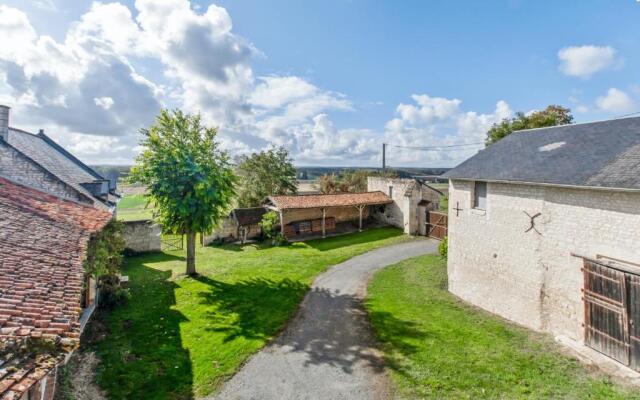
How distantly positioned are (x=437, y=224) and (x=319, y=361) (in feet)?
61.8

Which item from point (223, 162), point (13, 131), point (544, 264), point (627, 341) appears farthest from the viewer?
point (13, 131)

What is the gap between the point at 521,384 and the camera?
24.5 ft

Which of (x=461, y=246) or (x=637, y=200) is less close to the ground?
(x=637, y=200)

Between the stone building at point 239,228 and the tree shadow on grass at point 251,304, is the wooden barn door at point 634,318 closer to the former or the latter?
the tree shadow on grass at point 251,304

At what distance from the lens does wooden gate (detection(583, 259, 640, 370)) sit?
26.1ft

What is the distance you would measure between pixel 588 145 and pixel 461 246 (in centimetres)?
594

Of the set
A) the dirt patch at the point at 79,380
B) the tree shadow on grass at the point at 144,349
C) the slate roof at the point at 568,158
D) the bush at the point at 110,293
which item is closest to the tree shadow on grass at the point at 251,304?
the tree shadow on grass at the point at 144,349

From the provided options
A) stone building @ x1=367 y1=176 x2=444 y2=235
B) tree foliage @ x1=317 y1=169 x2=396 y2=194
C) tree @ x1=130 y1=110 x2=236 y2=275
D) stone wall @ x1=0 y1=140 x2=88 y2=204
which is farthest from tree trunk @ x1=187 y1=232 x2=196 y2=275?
tree foliage @ x1=317 y1=169 x2=396 y2=194

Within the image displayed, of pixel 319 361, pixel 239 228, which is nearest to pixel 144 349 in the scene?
pixel 319 361

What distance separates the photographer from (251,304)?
1298 centimetres

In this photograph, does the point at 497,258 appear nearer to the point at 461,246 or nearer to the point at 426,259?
the point at 461,246

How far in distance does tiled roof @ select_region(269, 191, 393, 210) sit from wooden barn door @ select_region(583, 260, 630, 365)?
1926cm

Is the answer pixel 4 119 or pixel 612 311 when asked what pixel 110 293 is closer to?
pixel 4 119

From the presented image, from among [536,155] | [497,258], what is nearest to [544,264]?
[497,258]
